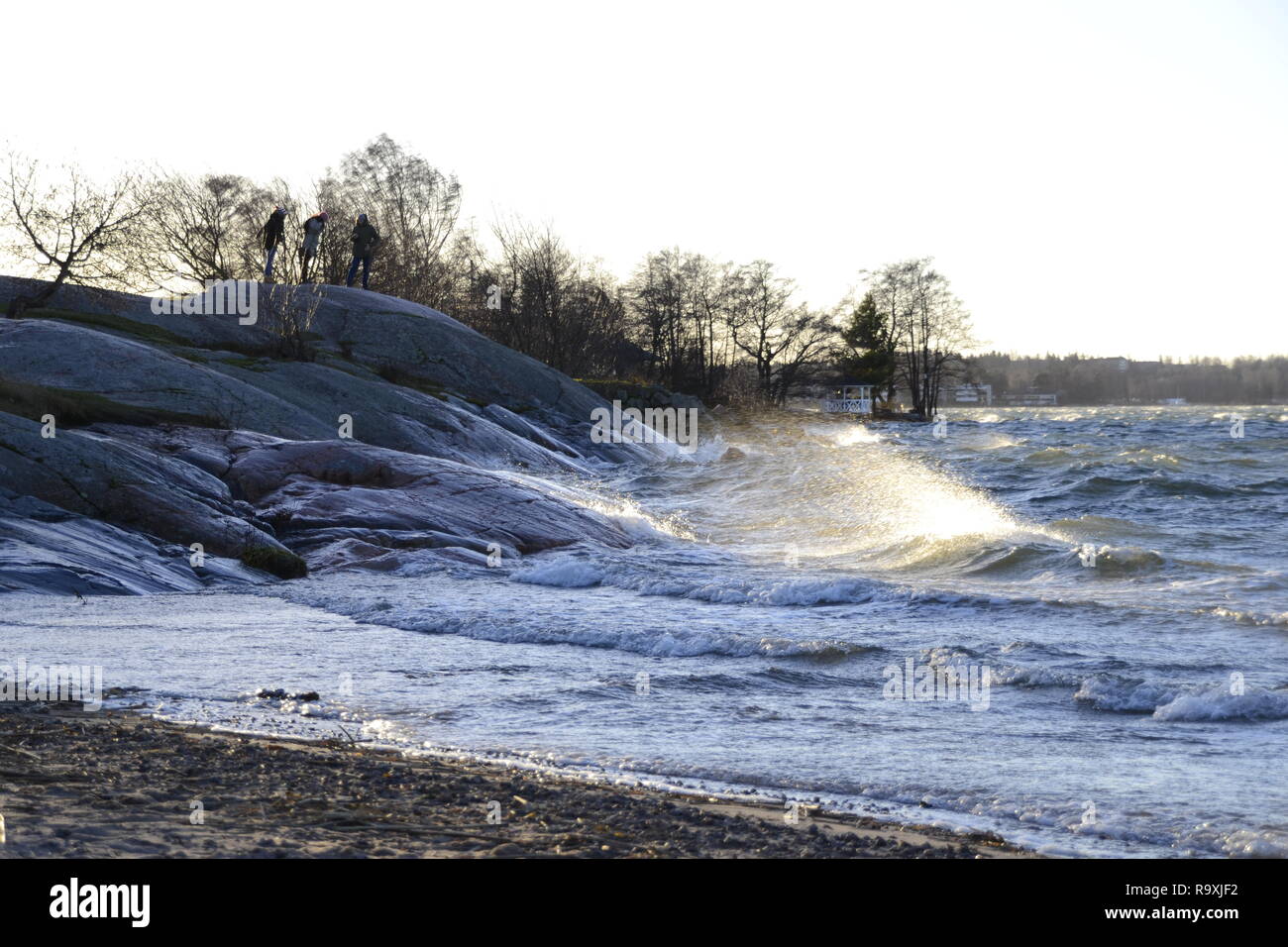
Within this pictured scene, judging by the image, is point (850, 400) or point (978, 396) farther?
point (978, 396)

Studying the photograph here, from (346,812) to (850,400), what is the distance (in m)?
78.0

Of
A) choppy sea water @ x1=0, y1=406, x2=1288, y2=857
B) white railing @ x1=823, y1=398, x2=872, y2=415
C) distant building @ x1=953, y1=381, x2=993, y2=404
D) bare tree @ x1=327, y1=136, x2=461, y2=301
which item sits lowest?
choppy sea water @ x1=0, y1=406, x2=1288, y2=857

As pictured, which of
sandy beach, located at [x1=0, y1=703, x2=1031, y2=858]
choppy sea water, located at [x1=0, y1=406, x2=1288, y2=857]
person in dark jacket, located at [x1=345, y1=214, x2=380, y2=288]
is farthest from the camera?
person in dark jacket, located at [x1=345, y1=214, x2=380, y2=288]

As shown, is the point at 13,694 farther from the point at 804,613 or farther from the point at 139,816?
the point at 804,613

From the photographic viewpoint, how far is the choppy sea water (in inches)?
217

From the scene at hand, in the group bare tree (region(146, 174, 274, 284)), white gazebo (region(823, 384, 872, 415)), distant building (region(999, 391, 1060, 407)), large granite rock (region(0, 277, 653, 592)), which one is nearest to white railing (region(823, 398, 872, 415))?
white gazebo (region(823, 384, 872, 415))

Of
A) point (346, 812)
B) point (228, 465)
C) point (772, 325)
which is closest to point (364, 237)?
point (228, 465)

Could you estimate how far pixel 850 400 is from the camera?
8075 cm

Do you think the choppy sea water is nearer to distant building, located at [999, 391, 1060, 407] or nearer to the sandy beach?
the sandy beach

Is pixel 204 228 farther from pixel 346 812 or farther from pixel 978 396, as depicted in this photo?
pixel 978 396

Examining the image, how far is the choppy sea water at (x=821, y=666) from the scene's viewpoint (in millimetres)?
5508

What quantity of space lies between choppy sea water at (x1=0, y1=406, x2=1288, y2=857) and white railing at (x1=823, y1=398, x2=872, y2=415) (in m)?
60.1
